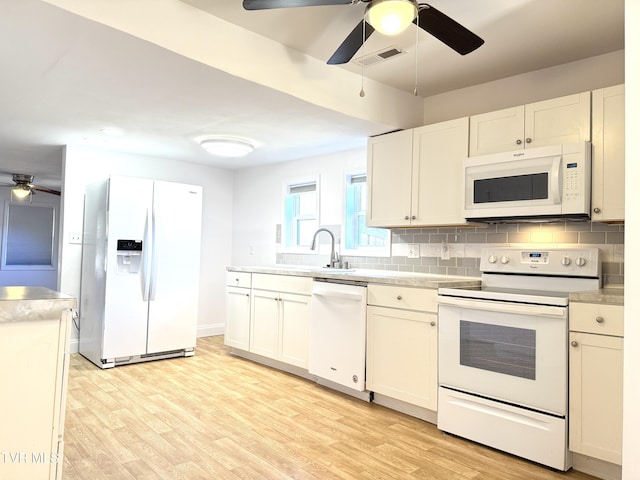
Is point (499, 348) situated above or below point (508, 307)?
below

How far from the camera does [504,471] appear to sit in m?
2.19

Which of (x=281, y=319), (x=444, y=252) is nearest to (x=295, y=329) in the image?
(x=281, y=319)

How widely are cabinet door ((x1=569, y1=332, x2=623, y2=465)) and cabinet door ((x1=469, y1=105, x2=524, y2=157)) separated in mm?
1263

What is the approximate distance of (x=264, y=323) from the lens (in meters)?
4.01

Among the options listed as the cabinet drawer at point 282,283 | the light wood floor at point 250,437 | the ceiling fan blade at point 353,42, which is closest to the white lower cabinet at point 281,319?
the cabinet drawer at point 282,283

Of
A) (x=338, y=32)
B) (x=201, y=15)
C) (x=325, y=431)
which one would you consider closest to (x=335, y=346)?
(x=325, y=431)

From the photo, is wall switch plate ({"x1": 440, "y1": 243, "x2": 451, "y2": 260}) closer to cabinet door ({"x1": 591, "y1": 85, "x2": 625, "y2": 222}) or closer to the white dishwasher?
the white dishwasher

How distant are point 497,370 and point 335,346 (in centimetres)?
→ 124

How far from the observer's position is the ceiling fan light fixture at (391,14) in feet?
5.84

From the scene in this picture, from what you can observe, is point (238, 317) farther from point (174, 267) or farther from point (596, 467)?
point (596, 467)

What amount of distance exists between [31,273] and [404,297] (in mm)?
8205

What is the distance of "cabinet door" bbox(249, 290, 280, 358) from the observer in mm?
3903

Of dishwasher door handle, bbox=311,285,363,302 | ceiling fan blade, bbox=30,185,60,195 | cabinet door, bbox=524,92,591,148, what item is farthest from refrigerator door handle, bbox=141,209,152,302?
ceiling fan blade, bbox=30,185,60,195

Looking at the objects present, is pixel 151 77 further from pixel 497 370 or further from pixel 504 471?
pixel 504 471
